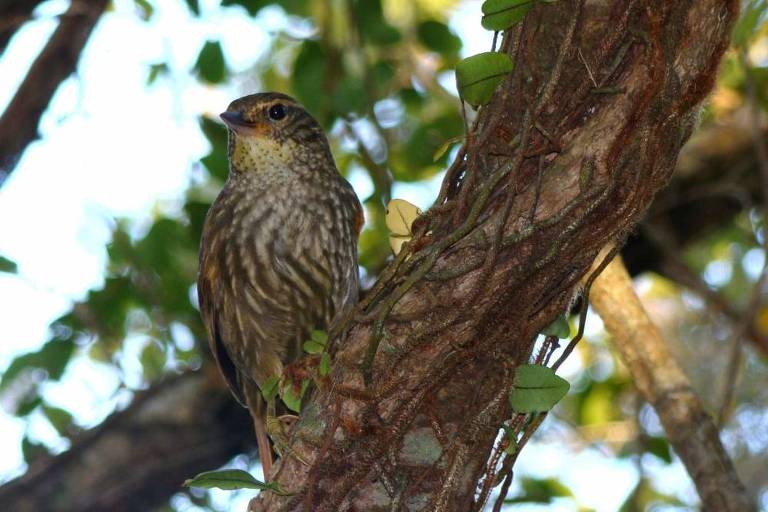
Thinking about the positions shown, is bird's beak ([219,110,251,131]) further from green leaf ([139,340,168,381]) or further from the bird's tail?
green leaf ([139,340,168,381])

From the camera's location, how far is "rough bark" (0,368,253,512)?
13.9ft

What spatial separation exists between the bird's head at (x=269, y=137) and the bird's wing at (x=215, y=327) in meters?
0.39

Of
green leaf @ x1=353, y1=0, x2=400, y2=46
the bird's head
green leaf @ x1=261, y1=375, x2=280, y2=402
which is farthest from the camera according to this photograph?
green leaf @ x1=353, y1=0, x2=400, y2=46

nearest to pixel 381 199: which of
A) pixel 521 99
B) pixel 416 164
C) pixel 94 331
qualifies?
pixel 416 164

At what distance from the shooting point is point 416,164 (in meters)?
4.43

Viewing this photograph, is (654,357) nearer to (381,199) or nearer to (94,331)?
(381,199)

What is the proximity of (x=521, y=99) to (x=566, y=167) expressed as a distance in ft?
0.68

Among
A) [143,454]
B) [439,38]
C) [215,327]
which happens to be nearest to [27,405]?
[143,454]

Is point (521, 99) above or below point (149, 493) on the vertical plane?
above

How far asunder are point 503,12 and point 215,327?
188cm

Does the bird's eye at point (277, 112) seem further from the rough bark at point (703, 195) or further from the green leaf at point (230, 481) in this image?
the green leaf at point (230, 481)

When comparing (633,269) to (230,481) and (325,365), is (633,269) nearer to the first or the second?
(325,365)

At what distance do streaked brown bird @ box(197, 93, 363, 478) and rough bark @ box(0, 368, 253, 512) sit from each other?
60cm

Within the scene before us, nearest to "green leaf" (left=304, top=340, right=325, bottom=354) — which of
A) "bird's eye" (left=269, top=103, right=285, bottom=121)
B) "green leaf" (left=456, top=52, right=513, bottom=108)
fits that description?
"green leaf" (left=456, top=52, right=513, bottom=108)
